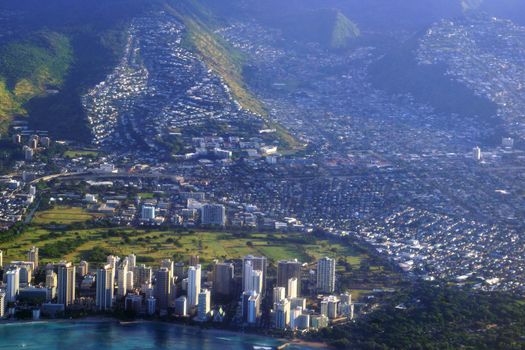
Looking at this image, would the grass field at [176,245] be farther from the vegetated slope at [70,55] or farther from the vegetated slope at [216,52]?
the vegetated slope at [70,55]

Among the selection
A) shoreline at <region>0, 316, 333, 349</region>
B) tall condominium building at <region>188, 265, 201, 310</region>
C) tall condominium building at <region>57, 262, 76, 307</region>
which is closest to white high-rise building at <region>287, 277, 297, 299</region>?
shoreline at <region>0, 316, 333, 349</region>

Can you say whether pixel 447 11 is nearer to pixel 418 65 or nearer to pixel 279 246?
pixel 418 65

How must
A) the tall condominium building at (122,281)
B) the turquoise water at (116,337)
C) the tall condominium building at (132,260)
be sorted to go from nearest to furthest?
the turquoise water at (116,337) → the tall condominium building at (122,281) → the tall condominium building at (132,260)

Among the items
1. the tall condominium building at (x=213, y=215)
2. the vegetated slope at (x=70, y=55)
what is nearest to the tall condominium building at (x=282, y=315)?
the tall condominium building at (x=213, y=215)

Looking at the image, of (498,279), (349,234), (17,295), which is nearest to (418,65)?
(349,234)

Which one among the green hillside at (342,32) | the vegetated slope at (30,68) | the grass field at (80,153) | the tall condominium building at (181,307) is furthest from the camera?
the green hillside at (342,32)

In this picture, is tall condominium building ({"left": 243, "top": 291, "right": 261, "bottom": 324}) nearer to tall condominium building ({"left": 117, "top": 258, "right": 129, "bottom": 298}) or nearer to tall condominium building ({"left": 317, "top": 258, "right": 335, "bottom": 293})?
tall condominium building ({"left": 317, "top": 258, "right": 335, "bottom": 293})

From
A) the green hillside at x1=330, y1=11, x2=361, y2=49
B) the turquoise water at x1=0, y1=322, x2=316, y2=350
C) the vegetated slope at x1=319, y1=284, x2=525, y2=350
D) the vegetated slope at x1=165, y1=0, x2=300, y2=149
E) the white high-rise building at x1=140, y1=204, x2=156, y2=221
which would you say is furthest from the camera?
the green hillside at x1=330, y1=11, x2=361, y2=49

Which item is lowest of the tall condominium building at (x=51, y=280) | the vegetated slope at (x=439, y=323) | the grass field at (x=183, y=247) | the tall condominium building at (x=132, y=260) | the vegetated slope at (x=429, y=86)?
the vegetated slope at (x=439, y=323)
